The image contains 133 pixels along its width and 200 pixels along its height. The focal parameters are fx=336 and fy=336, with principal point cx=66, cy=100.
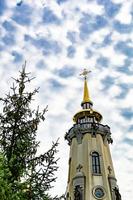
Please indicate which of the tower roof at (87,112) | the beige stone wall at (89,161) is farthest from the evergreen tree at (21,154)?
the tower roof at (87,112)

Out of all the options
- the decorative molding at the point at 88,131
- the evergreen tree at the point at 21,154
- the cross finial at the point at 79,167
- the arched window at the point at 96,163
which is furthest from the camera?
the decorative molding at the point at 88,131

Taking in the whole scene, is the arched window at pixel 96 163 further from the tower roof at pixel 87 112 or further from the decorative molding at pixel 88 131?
the tower roof at pixel 87 112

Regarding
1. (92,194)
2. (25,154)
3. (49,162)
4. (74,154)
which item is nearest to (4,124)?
(25,154)

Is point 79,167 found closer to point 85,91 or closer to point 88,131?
point 88,131

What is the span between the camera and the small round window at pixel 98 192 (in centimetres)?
4228

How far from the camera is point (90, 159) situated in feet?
150

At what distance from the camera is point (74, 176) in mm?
45031

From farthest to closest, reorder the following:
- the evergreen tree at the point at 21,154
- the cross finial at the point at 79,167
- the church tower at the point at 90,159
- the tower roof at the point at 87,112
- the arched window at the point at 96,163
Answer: the tower roof at the point at 87,112
the cross finial at the point at 79,167
the arched window at the point at 96,163
the church tower at the point at 90,159
the evergreen tree at the point at 21,154

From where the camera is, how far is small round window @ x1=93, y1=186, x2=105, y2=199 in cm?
4228

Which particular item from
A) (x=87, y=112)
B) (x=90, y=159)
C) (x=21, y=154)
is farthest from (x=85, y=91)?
(x=21, y=154)

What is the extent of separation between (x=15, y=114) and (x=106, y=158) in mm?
33763

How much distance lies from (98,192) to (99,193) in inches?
6.9

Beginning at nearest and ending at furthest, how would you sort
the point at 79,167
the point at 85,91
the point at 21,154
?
the point at 21,154
the point at 79,167
the point at 85,91

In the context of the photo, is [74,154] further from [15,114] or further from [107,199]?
[15,114]
